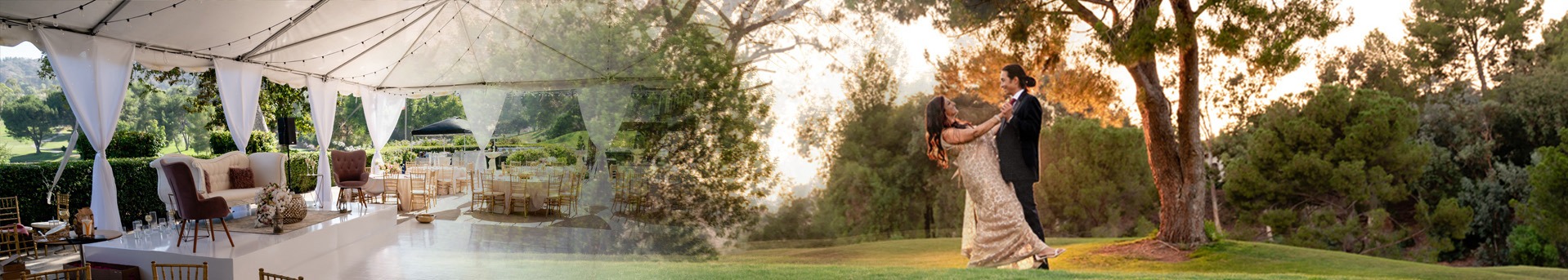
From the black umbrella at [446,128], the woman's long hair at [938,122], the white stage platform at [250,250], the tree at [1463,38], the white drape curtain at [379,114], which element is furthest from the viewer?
the black umbrella at [446,128]

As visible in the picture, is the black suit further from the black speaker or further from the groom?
the black speaker

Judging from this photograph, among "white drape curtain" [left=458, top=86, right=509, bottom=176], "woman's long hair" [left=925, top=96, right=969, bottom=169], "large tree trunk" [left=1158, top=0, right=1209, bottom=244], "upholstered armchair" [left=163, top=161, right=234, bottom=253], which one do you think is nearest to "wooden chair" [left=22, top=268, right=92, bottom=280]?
"upholstered armchair" [left=163, top=161, right=234, bottom=253]

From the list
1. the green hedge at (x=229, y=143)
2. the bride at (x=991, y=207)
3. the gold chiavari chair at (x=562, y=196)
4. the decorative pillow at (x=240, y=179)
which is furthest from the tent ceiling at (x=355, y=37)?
the bride at (x=991, y=207)

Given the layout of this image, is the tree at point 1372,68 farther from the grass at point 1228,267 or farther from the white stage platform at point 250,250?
the white stage platform at point 250,250

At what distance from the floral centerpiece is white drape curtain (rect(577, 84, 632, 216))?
4787 mm

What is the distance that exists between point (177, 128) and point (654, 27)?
893 inches

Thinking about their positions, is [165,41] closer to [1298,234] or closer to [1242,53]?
[1242,53]

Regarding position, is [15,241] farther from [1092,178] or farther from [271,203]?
[1092,178]

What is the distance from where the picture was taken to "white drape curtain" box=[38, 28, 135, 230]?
6441 millimetres

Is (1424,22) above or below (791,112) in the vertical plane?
above

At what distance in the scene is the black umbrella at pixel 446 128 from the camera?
13453 millimetres

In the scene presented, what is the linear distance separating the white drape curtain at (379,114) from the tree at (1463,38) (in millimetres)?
14759

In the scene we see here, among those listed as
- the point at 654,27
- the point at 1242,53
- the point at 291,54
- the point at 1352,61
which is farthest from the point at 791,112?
the point at 1352,61

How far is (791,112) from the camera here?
1130cm
